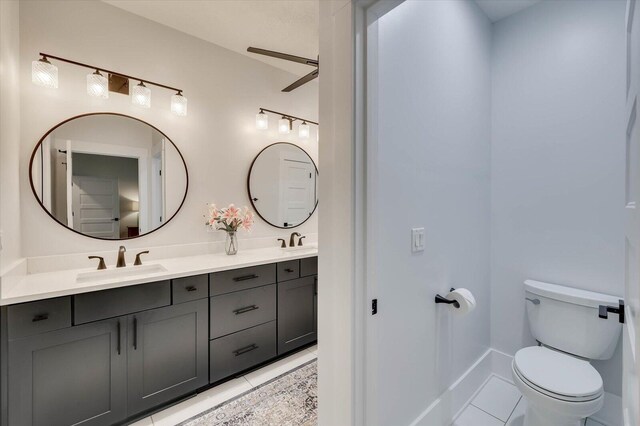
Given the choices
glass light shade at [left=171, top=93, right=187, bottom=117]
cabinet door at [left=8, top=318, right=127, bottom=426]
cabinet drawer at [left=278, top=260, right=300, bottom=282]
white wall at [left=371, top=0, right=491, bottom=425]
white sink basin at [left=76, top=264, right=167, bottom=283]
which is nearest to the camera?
white wall at [left=371, top=0, right=491, bottom=425]

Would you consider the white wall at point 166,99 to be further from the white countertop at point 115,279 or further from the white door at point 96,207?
the white countertop at point 115,279

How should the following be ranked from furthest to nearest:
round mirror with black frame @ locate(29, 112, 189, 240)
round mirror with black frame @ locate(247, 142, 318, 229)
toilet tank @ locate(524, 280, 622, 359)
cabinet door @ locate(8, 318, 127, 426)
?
1. round mirror with black frame @ locate(247, 142, 318, 229)
2. round mirror with black frame @ locate(29, 112, 189, 240)
3. toilet tank @ locate(524, 280, 622, 359)
4. cabinet door @ locate(8, 318, 127, 426)

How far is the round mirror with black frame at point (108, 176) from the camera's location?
1.84 metres

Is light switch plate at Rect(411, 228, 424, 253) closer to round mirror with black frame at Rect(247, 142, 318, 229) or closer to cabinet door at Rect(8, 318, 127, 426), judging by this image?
cabinet door at Rect(8, 318, 127, 426)

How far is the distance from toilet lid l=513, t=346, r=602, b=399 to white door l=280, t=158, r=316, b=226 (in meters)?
2.25

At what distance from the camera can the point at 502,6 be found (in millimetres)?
2008

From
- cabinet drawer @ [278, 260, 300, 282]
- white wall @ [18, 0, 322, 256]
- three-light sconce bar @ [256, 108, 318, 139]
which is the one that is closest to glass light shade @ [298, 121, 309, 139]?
three-light sconce bar @ [256, 108, 318, 139]

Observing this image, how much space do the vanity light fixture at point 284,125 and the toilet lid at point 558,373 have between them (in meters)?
2.67

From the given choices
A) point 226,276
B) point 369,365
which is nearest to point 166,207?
point 226,276

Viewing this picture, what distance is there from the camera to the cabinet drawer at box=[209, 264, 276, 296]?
1950 millimetres

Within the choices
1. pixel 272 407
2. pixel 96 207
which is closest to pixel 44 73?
pixel 96 207

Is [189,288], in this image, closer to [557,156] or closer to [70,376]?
[70,376]

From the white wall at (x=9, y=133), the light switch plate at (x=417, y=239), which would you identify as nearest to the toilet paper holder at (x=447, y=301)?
the light switch plate at (x=417, y=239)

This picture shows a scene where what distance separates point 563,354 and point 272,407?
180 centimetres
